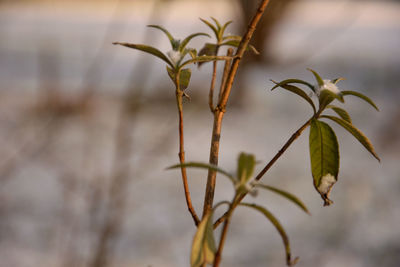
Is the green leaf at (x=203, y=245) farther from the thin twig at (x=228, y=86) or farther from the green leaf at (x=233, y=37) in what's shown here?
the green leaf at (x=233, y=37)

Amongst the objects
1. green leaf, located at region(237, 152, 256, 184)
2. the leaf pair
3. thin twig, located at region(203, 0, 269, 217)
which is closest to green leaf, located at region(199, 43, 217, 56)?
the leaf pair

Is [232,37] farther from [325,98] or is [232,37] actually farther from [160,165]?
[160,165]

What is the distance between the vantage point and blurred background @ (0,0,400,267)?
2.17m

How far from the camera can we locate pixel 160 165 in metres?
3.12

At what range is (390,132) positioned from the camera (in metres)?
3.06

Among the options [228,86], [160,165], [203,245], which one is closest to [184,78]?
[228,86]

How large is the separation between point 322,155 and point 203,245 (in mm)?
145

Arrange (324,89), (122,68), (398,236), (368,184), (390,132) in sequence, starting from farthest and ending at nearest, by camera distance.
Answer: (122,68), (390,132), (368,184), (398,236), (324,89)

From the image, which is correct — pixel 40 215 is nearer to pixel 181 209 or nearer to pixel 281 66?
pixel 181 209

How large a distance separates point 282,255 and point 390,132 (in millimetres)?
1342

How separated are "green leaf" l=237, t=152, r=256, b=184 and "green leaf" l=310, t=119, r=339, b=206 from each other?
0.34 feet

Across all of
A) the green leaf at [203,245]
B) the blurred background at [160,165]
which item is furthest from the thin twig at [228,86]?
the blurred background at [160,165]

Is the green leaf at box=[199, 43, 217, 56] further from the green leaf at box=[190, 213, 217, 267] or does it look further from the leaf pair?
the green leaf at box=[190, 213, 217, 267]

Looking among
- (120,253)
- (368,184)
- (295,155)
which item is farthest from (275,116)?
(120,253)
